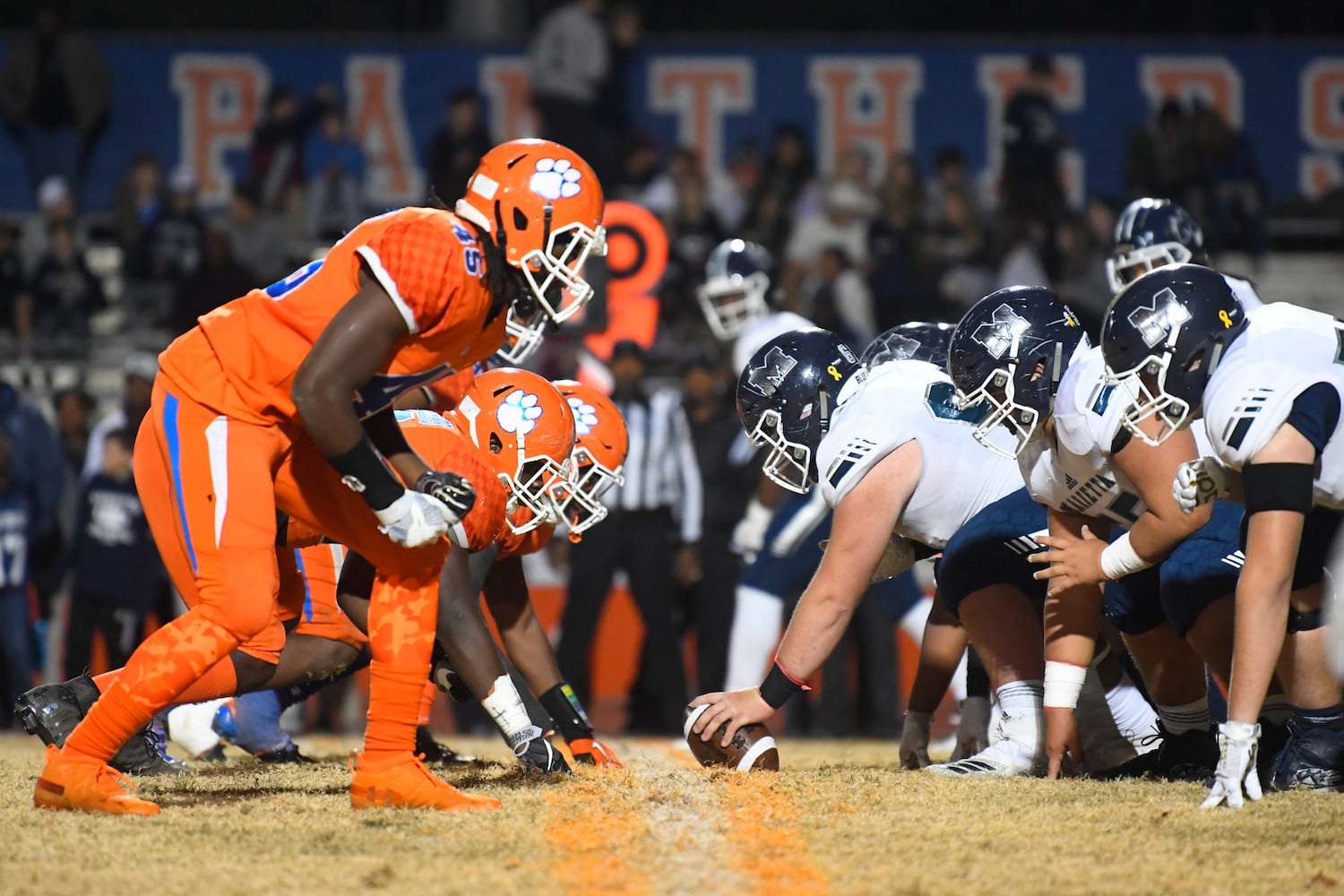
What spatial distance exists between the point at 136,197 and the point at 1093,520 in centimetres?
932

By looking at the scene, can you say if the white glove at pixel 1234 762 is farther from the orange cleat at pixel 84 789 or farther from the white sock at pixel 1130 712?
the orange cleat at pixel 84 789

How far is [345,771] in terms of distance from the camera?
507 cm

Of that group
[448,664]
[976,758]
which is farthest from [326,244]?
[976,758]

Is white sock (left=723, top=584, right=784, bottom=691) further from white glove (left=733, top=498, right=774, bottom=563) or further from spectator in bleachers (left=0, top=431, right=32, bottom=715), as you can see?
spectator in bleachers (left=0, top=431, right=32, bottom=715)

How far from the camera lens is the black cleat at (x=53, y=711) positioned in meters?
4.52

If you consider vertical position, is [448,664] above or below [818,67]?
below

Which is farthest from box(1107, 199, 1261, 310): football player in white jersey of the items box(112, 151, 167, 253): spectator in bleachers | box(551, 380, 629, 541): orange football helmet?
box(112, 151, 167, 253): spectator in bleachers

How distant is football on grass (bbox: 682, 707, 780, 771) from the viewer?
491 centimetres

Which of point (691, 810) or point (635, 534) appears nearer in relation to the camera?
point (691, 810)

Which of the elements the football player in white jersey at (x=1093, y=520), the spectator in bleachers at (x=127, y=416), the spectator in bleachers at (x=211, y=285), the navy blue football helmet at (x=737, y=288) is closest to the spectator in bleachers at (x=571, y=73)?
the spectator in bleachers at (x=211, y=285)

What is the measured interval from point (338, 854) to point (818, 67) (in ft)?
35.0

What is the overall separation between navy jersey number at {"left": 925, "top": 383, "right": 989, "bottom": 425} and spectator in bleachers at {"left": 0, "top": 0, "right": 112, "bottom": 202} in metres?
9.45

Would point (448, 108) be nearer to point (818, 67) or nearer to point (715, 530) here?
point (818, 67)

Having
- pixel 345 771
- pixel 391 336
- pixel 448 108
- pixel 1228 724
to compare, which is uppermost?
pixel 448 108
